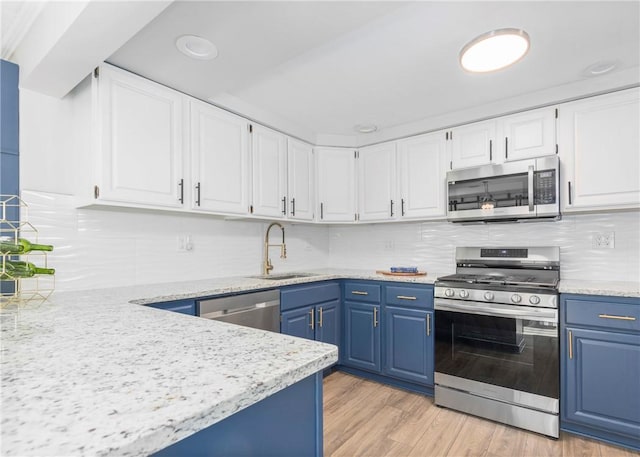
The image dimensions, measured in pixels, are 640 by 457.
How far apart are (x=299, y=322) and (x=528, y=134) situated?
2.25 meters

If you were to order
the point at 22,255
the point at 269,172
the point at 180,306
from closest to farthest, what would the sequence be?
the point at 22,255 → the point at 180,306 → the point at 269,172

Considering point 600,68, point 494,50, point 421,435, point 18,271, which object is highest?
point 600,68

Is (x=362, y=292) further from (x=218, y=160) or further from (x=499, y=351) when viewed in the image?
(x=218, y=160)

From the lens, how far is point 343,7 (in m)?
1.46

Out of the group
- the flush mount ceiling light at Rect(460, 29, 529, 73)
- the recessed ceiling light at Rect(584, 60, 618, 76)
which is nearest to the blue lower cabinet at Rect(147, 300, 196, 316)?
the flush mount ceiling light at Rect(460, 29, 529, 73)

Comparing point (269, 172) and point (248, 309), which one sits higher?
point (269, 172)

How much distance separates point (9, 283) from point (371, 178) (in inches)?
108

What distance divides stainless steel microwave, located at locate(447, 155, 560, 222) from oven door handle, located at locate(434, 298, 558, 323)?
0.70m

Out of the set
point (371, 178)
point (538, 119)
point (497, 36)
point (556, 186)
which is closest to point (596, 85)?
point (538, 119)

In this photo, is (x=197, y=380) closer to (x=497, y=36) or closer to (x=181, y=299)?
(x=181, y=299)

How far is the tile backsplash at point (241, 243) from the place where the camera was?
205 centimetres

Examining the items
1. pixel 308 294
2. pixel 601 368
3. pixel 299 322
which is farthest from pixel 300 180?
pixel 601 368

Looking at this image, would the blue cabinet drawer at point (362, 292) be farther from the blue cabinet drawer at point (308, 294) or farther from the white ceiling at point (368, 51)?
the white ceiling at point (368, 51)

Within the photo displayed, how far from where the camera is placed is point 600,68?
2.15 m
